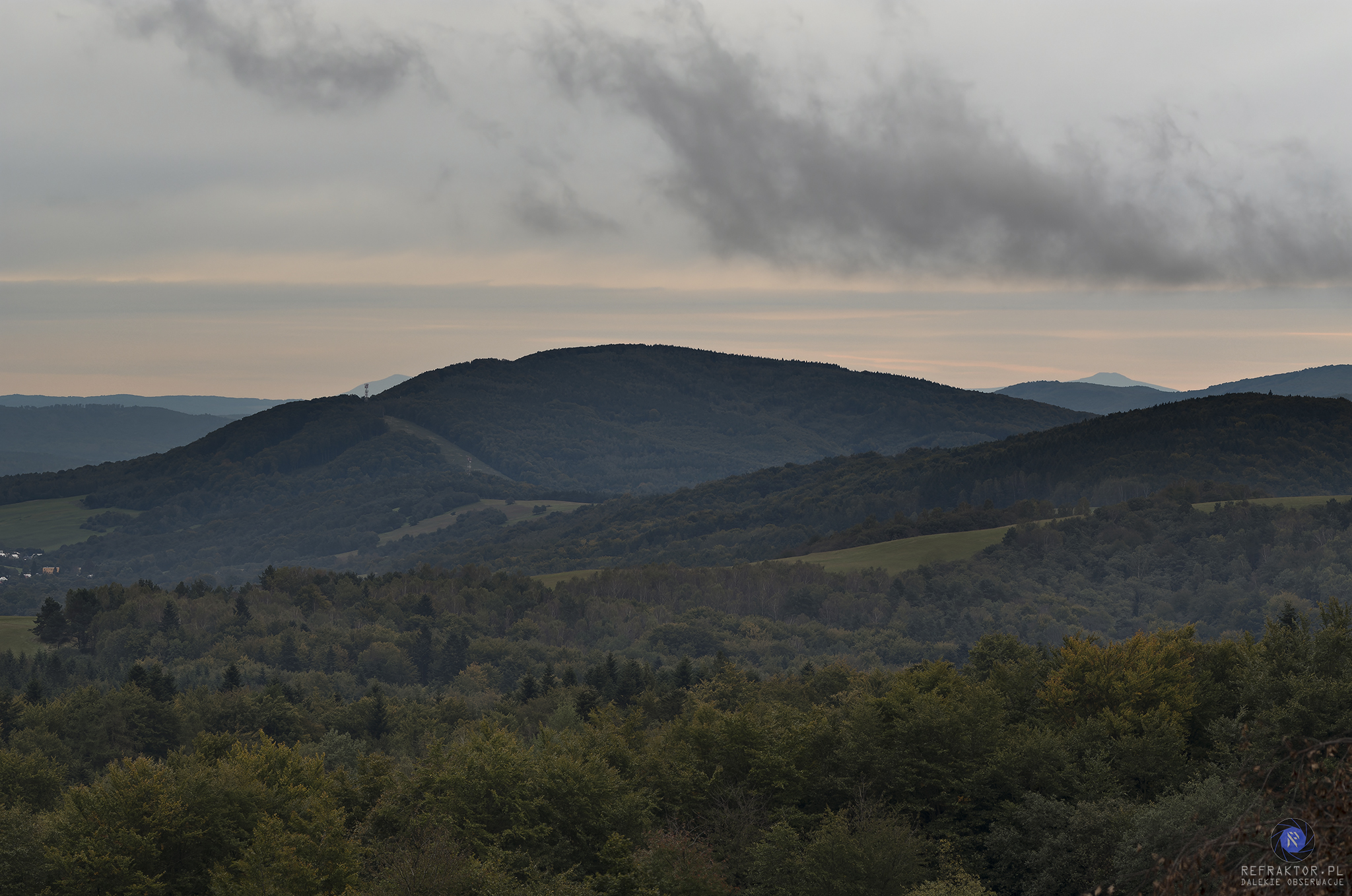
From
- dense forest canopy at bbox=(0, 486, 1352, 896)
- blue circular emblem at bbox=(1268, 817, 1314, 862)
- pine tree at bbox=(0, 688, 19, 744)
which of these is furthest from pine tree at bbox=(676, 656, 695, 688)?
blue circular emblem at bbox=(1268, 817, 1314, 862)

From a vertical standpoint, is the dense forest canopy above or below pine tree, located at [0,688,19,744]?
above

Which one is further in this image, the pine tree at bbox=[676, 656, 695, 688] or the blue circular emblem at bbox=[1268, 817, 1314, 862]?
the pine tree at bbox=[676, 656, 695, 688]

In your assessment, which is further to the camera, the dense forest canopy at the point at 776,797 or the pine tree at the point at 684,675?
the pine tree at the point at 684,675

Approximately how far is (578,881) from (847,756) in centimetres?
1766

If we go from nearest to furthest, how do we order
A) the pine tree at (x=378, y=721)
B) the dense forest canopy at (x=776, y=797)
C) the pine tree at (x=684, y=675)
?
the dense forest canopy at (x=776, y=797), the pine tree at (x=378, y=721), the pine tree at (x=684, y=675)

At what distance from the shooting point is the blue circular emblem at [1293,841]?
455 inches

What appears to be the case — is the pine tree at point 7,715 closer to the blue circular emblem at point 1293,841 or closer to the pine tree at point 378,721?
the pine tree at point 378,721

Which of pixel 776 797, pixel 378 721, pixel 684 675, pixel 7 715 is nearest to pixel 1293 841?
pixel 776 797

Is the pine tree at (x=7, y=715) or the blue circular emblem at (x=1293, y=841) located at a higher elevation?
the blue circular emblem at (x=1293, y=841)

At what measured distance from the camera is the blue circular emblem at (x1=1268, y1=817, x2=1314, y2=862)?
455 inches

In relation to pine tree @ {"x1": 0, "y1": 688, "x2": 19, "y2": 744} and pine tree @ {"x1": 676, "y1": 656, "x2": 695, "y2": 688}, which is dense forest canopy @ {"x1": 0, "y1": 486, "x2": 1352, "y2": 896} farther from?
pine tree @ {"x1": 676, "y1": 656, "x2": 695, "y2": 688}

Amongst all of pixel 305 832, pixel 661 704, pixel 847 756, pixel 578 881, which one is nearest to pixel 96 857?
pixel 305 832

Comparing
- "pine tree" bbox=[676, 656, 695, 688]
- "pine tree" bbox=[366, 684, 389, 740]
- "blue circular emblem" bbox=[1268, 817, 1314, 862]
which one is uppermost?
"blue circular emblem" bbox=[1268, 817, 1314, 862]

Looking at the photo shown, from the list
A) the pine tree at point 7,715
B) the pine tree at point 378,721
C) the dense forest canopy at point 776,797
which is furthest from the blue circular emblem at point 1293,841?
the pine tree at point 7,715
